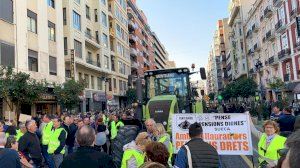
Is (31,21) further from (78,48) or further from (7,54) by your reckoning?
(78,48)

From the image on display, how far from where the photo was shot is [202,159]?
4566 millimetres

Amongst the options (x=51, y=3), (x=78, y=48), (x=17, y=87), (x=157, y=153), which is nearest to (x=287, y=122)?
(x=157, y=153)

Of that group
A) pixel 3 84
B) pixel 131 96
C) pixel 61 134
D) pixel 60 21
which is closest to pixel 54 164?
pixel 61 134

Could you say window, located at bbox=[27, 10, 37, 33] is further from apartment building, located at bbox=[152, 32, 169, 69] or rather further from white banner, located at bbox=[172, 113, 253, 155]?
apartment building, located at bbox=[152, 32, 169, 69]

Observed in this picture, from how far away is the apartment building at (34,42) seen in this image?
2315cm

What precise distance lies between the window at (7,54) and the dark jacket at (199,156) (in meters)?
20.5

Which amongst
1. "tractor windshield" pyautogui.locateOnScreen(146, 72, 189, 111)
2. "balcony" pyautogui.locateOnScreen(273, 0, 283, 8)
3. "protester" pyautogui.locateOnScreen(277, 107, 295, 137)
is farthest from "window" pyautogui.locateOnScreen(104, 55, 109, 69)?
"protester" pyautogui.locateOnScreen(277, 107, 295, 137)

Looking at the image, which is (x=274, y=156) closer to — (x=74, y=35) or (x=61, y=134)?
(x=61, y=134)

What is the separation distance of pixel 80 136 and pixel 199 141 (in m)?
1.60

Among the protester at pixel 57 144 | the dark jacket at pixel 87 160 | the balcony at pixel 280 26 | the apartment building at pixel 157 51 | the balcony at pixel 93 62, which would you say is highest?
the apartment building at pixel 157 51

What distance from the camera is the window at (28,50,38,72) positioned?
2545cm

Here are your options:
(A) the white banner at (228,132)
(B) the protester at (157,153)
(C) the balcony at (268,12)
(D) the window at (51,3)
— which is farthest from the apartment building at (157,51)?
(B) the protester at (157,153)

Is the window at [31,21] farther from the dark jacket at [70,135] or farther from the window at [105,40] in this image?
the window at [105,40]

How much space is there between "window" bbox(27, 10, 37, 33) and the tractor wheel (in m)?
18.9
